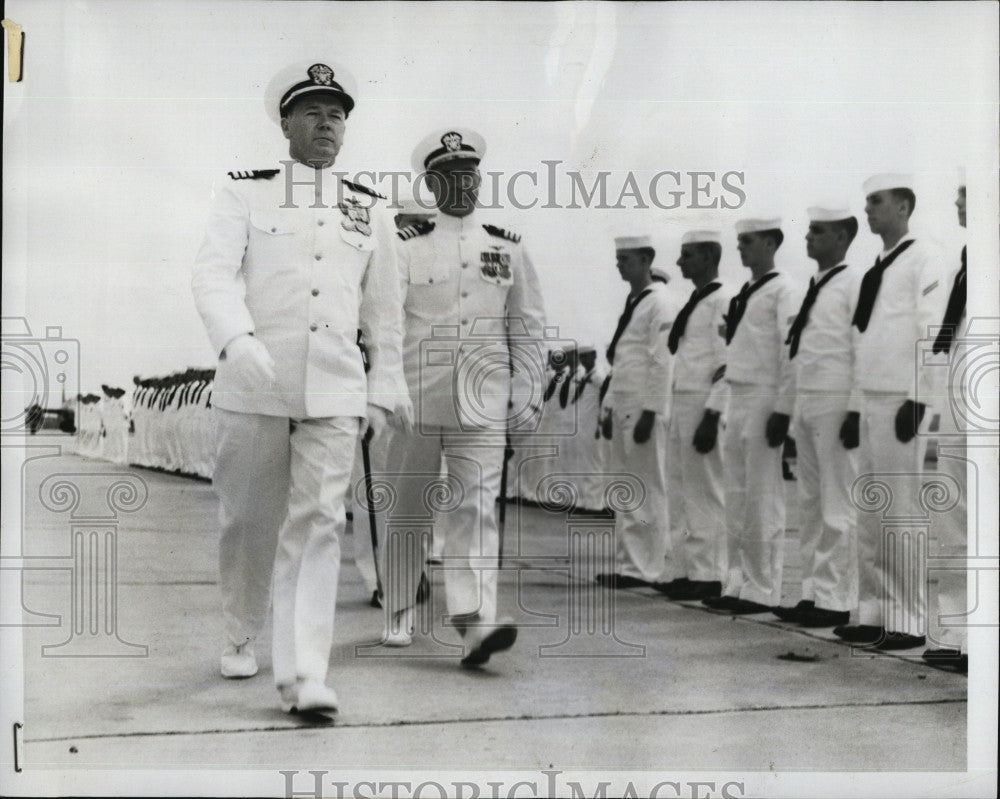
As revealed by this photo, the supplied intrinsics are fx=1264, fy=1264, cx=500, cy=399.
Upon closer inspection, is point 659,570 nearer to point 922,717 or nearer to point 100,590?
point 922,717

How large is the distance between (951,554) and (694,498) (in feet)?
2.52

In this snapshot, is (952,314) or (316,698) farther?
(952,314)

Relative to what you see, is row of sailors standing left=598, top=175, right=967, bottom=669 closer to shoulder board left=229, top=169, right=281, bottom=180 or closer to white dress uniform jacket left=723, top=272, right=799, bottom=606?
white dress uniform jacket left=723, top=272, right=799, bottom=606

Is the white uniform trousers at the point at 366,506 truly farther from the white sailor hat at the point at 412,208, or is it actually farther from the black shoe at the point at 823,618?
the black shoe at the point at 823,618

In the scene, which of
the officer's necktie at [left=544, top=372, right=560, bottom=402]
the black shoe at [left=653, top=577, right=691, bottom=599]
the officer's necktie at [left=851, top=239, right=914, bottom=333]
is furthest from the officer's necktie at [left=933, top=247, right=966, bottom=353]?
the officer's necktie at [left=544, top=372, right=560, bottom=402]

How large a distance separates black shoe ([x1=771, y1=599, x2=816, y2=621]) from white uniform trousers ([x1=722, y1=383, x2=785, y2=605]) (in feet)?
0.10

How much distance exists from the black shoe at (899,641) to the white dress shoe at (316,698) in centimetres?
159

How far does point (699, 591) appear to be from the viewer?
3713 millimetres

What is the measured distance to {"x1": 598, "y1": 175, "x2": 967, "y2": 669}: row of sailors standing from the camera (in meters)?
3.65

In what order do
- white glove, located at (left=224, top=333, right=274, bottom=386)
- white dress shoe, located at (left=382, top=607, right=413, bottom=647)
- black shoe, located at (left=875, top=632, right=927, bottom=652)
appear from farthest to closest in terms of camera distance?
1. black shoe, located at (left=875, top=632, right=927, bottom=652)
2. white dress shoe, located at (left=382, top=607, right=413, bottom=647)
3. white glove, located at (left=224, top=333, right=274, bottom=386)

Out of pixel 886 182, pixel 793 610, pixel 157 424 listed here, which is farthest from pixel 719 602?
pixel 157 424

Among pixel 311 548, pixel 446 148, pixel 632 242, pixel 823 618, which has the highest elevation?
pixel 446 148

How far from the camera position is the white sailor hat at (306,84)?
3.56 metres

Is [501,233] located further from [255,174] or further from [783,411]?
[783,411]
